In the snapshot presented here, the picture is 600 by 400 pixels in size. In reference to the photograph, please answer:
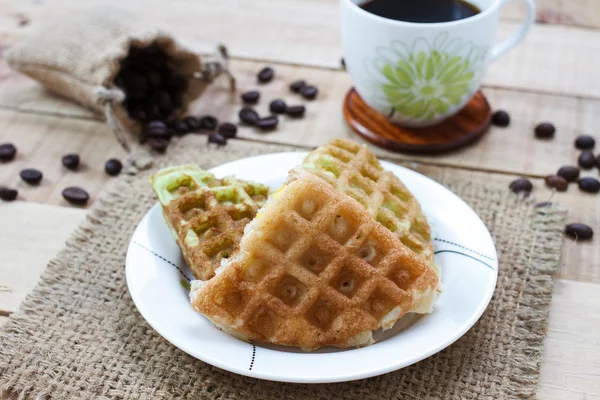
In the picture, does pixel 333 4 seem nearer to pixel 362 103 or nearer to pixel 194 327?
pixel 362 103

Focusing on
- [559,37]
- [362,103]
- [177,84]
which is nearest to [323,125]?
[362,103]

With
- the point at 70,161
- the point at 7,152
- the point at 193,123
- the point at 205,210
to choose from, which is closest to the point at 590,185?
the point at 205,210

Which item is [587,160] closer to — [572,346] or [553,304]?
[553,304]

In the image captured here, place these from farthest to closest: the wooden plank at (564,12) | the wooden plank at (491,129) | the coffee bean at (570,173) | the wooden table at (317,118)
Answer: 1. the wooden plank at (564,12)
2. the wooden plank at (491,129)
3. the coffee bean at (570,173)
4. the wooden table at (317,118)

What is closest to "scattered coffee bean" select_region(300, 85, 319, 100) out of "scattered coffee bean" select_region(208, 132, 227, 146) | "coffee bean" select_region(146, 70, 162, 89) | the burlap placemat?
"scattered coffee bean" select_region(208, 132, 227, 146)

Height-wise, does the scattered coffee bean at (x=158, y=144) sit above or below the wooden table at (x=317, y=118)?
above

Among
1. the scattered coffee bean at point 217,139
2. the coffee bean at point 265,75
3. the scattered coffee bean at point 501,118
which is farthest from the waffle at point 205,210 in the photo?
the scattered coffee bean at point 501,118

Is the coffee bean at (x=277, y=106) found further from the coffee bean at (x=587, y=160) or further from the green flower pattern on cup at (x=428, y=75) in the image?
the coffee bean at (x=587, y=160)

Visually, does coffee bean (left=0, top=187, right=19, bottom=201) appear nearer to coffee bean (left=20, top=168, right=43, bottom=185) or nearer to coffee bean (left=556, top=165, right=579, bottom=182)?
coffee bean (left=20, top=168, right=43, bottom=185)
